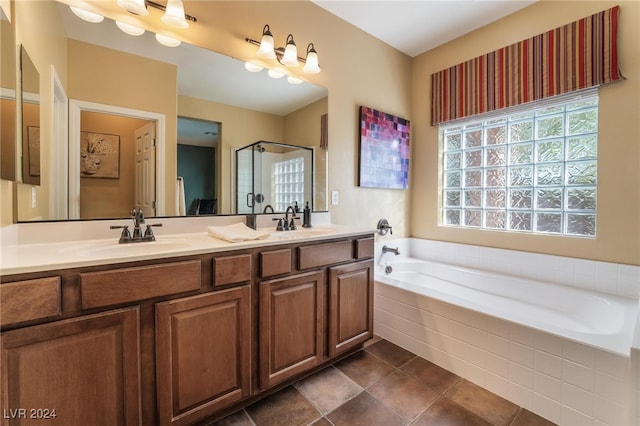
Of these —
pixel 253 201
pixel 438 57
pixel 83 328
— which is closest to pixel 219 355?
pixel 83 328

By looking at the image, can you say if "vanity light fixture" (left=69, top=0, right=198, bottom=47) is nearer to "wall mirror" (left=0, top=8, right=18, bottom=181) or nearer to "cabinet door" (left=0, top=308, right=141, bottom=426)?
"wall mirror" (left=0, top=8, right=18, bottom=181)

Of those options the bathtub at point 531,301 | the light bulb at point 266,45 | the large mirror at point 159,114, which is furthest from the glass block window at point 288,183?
the bathtub at point 531,301

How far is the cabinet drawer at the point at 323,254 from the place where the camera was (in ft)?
5.11

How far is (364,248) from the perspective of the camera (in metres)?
1.89

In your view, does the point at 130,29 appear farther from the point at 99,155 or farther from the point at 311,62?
the point at 311,62

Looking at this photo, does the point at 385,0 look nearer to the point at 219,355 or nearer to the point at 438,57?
the point at 438,57

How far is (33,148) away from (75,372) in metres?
0.98

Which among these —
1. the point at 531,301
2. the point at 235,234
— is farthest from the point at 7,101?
the point at 531,301

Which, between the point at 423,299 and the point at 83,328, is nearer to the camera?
the point at 83,328

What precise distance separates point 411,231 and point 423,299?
1.31m

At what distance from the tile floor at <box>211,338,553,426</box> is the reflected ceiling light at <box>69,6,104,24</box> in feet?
6.97

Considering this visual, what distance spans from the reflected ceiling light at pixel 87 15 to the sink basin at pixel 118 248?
112 cm

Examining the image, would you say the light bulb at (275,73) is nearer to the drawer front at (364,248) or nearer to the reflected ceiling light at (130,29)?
the reflected ceiling light at (130,29)

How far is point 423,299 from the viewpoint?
191 centimetres
